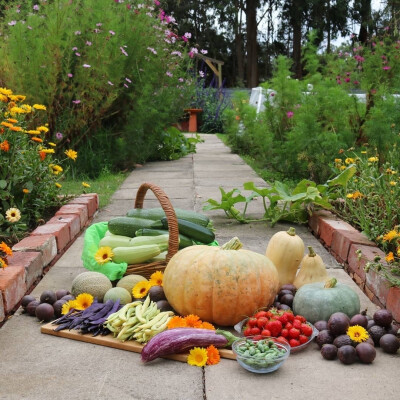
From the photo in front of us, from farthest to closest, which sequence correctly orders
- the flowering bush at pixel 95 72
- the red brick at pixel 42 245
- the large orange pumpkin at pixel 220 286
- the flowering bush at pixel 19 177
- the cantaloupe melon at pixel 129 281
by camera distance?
the flowering bush at pixel 95 72, the flowering bush at pixel 19 177, the red brick at pixel 42 245, the cantaloupe melon at pixel 129 281, the large orange pumpkin at pixel 220 286

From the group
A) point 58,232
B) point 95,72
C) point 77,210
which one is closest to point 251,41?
point 95,72

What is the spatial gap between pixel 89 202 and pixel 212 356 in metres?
2.95

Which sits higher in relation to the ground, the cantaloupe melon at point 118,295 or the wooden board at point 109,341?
the cantaloupe melon at point 118,295

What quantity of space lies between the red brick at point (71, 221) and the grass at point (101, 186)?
951 mm

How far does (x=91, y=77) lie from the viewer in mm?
7023

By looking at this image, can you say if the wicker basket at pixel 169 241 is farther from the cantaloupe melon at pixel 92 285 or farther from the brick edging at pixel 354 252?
the brick edging at pixel 354 252

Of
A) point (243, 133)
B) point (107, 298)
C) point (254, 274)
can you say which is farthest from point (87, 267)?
point (243, 133)

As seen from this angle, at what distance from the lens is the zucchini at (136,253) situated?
11.3 ft

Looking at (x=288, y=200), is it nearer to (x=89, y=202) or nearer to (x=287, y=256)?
(x=287, y=256)

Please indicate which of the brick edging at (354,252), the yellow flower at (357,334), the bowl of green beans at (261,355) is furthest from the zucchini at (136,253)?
the yellow flower at (357,334)

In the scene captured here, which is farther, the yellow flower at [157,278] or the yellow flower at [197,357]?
the yellow flower at [157,278]

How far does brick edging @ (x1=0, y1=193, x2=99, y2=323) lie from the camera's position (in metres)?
3.10

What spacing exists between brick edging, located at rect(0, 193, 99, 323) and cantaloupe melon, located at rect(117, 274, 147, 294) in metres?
0.58

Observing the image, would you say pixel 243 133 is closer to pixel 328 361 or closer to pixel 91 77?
pixel 91 77
